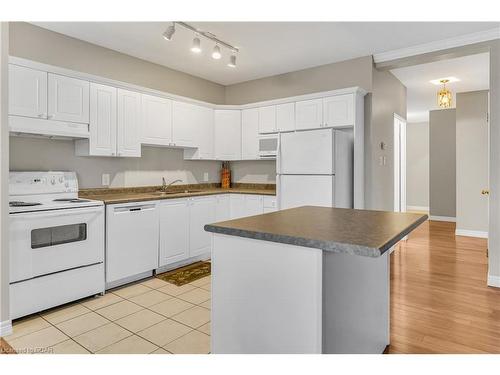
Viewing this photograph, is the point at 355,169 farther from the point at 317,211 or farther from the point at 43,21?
the point at 43,21

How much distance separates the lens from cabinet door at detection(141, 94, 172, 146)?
3982 mm

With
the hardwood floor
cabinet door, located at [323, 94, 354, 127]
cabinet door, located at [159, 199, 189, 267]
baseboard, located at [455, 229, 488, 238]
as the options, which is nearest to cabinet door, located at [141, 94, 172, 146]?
cabinet door, located at [159, 199, 189, 267]

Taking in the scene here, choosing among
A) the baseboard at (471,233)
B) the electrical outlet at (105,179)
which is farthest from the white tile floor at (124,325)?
the baseboard at (471,233)

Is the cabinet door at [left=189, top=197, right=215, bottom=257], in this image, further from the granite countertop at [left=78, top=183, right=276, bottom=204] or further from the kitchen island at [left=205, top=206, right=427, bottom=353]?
the kitchen island at [left=205, top=206, right=427, bottom=353]

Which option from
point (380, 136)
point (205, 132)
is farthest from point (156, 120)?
point (380, 136)

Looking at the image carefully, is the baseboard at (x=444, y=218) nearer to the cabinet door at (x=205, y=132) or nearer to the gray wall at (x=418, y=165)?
the gray wall at (x=418, y=165)

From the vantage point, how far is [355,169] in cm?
406

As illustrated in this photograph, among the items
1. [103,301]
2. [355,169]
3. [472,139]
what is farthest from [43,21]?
[472,139]

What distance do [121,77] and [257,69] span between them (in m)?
1.84

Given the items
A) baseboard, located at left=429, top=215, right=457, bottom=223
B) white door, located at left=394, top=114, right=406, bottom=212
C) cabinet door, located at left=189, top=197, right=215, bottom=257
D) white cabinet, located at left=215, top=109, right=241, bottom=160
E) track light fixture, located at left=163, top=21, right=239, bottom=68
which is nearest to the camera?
track light fixture, located at left=163, top=21, right=239, bottom=68

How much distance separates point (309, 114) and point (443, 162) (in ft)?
15.7

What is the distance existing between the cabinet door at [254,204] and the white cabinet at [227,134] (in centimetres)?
84

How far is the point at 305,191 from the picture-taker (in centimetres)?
390

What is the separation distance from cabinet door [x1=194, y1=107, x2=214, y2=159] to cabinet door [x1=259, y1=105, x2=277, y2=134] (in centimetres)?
74
